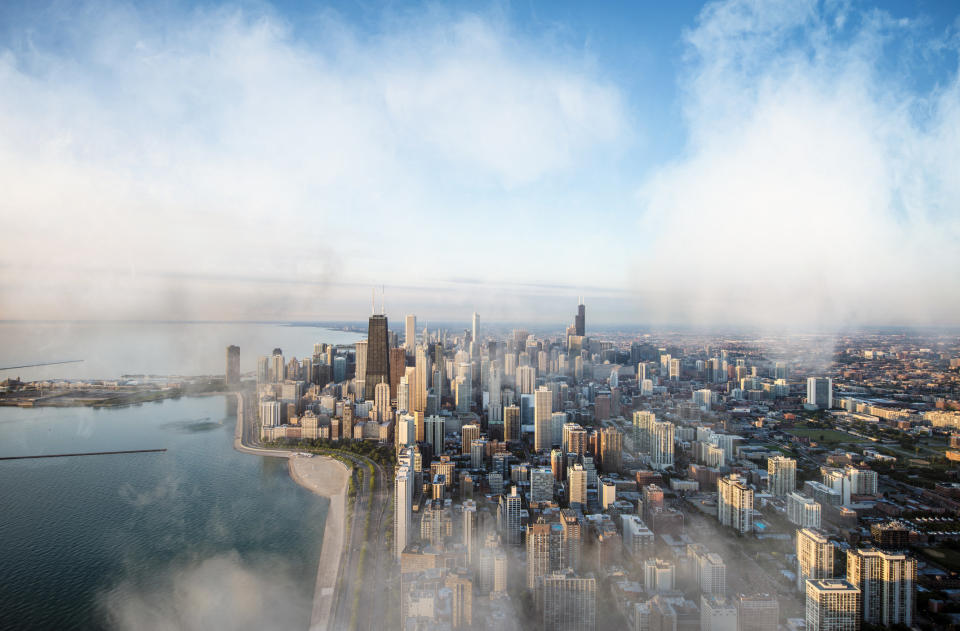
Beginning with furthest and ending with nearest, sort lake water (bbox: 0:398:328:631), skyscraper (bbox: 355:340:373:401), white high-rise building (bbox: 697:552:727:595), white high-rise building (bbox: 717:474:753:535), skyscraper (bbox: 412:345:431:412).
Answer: skyscraper (bbox: 355:340:373:401) < skyscraper (bbox: 412:345:431:412) < white high-rise building (bbox: 717:474:753:535) < lake water (bbox: 0:398:328:631) < white high-rise building (bbox: 697:552:727:595)

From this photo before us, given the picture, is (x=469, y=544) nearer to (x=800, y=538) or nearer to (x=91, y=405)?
(x=800, y=538)

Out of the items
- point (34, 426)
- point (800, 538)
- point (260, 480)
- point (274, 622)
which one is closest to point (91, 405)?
point (34, 426)

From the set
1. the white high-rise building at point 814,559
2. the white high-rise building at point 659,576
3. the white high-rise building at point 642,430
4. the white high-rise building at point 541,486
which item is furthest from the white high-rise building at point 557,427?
the white high-rise building at point 814,559

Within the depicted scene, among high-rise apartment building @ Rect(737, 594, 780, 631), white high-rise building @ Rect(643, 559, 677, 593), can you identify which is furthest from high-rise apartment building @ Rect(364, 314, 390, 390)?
high-rise apartment building @ Rect(737, 594, 780, 631)

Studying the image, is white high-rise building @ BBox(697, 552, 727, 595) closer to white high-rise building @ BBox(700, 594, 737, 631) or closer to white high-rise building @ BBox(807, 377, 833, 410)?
white high-rise building @ BBox(700, 594, 737, 631)

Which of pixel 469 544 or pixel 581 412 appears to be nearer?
pixel 469 544
